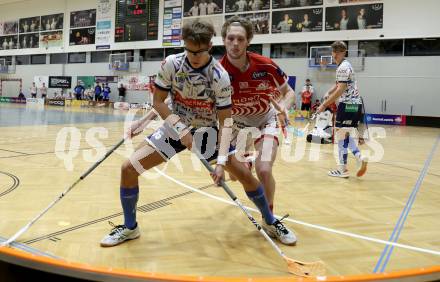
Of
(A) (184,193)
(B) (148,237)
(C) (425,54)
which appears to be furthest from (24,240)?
(C) (425,54)

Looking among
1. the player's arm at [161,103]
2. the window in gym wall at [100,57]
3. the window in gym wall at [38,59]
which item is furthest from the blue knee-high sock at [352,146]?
the window in gym wall at [38,59]

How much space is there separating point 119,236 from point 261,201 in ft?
3.96

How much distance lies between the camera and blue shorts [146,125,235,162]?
126 inches

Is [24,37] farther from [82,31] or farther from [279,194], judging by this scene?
[279,194]

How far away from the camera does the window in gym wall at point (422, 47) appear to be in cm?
1895

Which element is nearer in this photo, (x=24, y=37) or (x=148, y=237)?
(x=148, y=237)

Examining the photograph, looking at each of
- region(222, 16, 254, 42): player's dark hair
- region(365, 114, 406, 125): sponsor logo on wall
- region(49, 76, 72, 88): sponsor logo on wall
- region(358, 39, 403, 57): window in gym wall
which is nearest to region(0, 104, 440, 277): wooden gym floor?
region(222, 16, 254, 42): player's dark hair

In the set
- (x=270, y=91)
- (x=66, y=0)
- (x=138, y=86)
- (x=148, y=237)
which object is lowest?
(x=148, y=237)

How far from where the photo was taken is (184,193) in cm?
487

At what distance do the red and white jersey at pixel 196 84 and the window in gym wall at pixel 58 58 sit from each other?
30.6 metres

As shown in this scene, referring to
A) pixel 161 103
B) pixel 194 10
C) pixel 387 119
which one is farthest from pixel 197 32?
pixel 194 10

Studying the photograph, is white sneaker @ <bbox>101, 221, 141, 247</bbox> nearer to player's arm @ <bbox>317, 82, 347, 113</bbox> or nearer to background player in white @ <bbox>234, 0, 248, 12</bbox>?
player's arm @ <bbox>317, 82, 347, 113</bbox>

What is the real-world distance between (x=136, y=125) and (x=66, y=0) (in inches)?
1216

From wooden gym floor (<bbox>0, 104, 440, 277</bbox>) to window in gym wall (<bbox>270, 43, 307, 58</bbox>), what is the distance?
1603 cm
